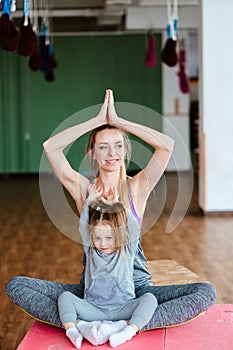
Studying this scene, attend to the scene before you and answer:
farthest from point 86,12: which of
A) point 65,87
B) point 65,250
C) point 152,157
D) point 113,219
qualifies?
point 113,219

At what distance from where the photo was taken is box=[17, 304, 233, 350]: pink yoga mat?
2441mm

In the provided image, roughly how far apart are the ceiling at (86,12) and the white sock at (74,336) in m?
6.76

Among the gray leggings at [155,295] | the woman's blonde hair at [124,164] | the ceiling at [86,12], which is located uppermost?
the ceiling at [86,12]

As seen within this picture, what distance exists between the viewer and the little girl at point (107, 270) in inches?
102

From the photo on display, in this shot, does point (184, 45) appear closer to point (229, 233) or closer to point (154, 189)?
point (229, 233)

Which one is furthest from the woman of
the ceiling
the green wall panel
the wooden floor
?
the green wall panel

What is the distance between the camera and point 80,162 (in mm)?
2744

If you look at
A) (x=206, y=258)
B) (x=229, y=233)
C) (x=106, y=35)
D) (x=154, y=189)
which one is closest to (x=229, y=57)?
(x=229, y=233)

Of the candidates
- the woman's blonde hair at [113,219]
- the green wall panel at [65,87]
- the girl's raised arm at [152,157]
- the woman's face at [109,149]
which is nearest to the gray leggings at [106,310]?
the woman's blonde hair at [113,219]

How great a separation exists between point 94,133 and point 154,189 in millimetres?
334

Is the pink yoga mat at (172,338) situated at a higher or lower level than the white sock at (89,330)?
lower

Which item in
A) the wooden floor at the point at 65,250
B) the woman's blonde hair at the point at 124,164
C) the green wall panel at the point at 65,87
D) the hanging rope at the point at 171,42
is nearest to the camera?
the woman's blonde hair at the point at 124,164

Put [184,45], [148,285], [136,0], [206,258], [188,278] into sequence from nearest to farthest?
[148,285] < [188,278] < [206,258] < [136,0] < [184,45]

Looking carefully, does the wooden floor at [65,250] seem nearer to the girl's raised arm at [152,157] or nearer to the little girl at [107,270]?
the little girl at [107,270]
